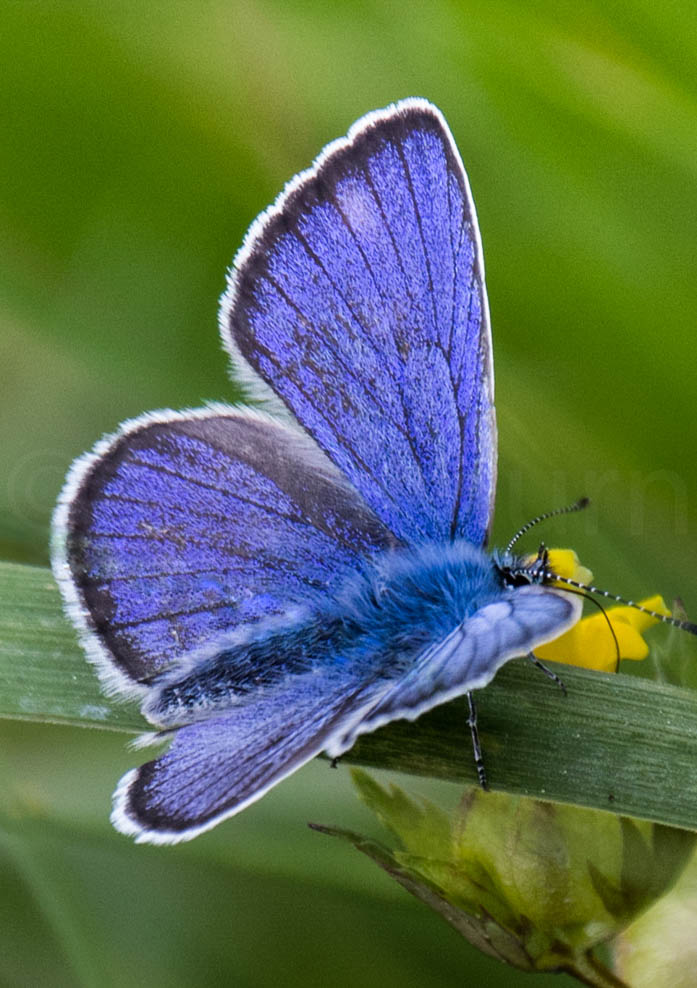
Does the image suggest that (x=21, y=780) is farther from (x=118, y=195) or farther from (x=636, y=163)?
(x=636, y=163)

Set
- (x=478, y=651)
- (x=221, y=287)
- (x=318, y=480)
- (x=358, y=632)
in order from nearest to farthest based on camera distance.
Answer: (x=478, y=651) < (x=358, y=632) < (x=318, y=480) < (x=221, y=287)

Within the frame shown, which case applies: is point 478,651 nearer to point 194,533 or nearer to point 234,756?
point 234,756

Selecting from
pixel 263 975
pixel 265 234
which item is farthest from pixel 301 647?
pixel 263 975

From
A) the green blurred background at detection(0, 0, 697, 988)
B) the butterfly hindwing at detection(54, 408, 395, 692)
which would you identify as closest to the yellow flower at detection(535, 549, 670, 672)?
the butterfly hindwing at detection(54, 408, 395, 692)

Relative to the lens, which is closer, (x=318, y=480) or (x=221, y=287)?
(x=318, y=480)

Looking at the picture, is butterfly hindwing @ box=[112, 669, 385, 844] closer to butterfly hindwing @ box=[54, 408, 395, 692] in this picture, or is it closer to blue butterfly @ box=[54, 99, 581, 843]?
blue butterfly @ box=[54, 99, 581, 843]

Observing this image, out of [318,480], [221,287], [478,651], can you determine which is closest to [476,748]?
[478,651]
